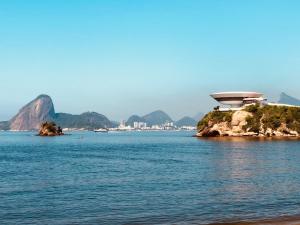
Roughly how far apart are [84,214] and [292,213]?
1455 cm

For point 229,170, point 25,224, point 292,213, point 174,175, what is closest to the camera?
point 25,224

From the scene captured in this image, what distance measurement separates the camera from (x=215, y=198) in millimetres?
39094

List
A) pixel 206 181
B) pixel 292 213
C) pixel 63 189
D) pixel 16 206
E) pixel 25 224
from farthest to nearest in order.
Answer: pixel 206 181 < pixel 63 189 < pixel 16 206 < pixel 292 213 < pixel 25 224

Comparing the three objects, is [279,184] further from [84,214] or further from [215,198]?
[84,214]

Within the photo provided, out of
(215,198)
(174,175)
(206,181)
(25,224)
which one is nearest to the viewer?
(25,224)

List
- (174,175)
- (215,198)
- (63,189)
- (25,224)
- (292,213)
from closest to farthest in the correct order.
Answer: (25,224) < (292,213) < (215,198) < (63,189) < (174,175)

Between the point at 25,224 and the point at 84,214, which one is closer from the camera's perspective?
the point at 25,224

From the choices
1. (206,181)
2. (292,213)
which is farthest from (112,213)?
(206,181)

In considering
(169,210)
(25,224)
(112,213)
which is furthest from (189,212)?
(25,224)

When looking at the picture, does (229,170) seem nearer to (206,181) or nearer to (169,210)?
(206,181)

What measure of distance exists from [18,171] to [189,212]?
1463 inches

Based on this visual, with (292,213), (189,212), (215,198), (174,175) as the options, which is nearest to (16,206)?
(189,212)

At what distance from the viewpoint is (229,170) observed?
63.3m

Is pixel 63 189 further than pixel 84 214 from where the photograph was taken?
Yes
